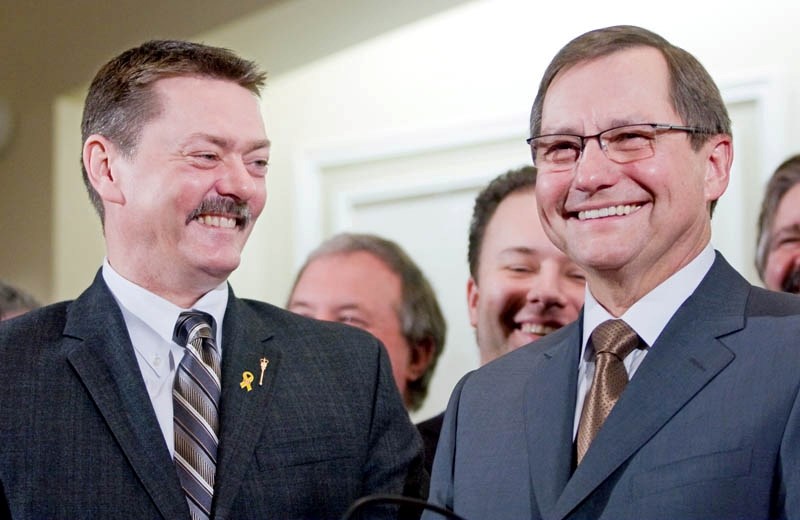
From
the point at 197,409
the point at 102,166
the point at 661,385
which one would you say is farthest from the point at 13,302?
→ the point at 661,385

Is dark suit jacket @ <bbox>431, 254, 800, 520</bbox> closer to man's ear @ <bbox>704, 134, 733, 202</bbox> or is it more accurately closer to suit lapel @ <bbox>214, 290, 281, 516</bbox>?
man's ear @ <bbox>704, 134, 733, 202</bbox>

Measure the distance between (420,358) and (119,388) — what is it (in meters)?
1.18

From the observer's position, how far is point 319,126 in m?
4.40

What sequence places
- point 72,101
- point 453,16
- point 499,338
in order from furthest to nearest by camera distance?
point 72,101 < point 453,16 < point 499,338

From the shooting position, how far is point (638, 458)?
1.54 meters

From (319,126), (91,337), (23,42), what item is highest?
(23,42)

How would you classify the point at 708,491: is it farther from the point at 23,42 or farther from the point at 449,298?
the point at 23,42

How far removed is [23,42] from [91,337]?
2.80 meters

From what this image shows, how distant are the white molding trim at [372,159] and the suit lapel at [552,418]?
7.03 ft

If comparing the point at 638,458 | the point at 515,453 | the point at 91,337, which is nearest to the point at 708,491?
the point at 638,458

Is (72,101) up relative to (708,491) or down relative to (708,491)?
up

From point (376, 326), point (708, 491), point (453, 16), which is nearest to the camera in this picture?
point (708, 491)

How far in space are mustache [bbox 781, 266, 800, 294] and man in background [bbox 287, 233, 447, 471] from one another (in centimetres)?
86

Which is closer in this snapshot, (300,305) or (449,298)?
(300,305)
